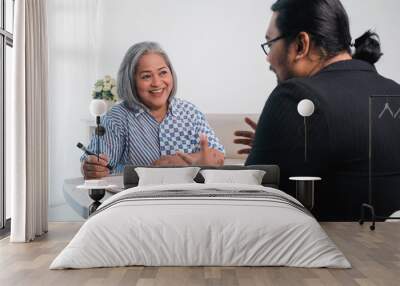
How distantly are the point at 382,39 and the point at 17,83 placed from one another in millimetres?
4129

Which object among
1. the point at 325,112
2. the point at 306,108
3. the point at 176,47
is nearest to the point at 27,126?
the point at 176,47

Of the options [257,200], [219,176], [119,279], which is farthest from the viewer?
[219,176]

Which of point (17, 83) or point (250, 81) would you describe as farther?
point (250, 81)

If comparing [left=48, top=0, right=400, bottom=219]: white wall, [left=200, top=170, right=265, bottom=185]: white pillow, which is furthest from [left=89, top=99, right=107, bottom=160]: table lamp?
[left=200, top=170, right=265, bottom=185]: white pillow

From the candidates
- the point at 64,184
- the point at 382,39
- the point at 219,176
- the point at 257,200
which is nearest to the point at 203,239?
the point at 257,200

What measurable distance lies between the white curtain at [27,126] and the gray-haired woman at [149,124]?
1038mm

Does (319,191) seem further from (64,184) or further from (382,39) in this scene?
(64,184)

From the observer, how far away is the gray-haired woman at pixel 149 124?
23.1 ft

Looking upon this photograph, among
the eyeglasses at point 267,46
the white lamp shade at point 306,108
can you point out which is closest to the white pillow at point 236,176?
the white lamp shade at point 306,108

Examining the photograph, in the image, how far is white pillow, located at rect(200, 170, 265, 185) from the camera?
21.6ft

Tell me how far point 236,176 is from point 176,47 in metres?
1.71

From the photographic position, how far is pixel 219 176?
6.66m

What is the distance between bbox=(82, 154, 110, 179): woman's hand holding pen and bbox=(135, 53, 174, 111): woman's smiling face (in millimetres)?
828

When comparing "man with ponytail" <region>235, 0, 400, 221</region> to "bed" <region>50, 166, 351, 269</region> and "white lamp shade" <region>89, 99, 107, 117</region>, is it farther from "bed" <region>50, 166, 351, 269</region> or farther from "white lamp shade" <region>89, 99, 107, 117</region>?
"bed" <region>50, 166, 351, 269</region>
